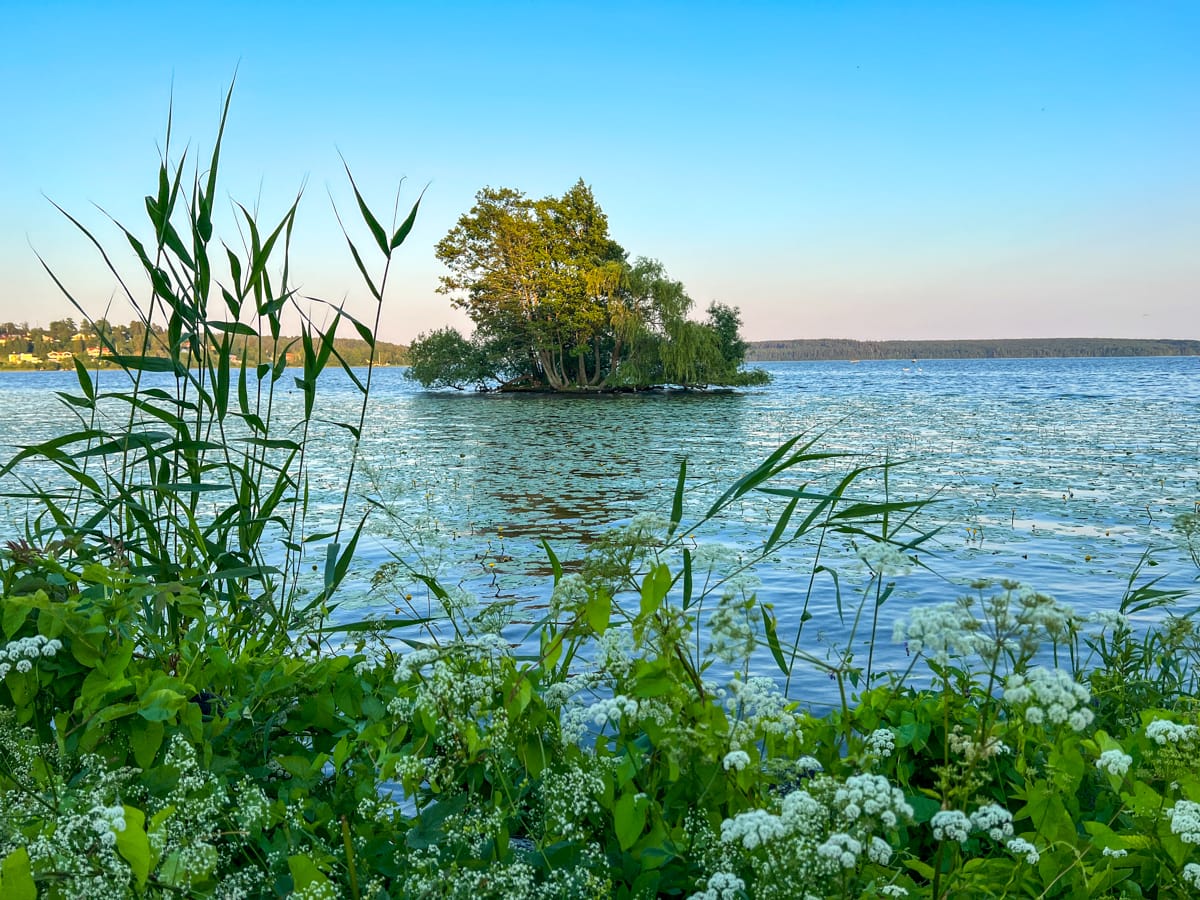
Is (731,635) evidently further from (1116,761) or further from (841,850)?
(1116,761)

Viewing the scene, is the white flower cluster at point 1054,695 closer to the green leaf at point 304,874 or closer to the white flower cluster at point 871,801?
the white flower cluster at point 871,801

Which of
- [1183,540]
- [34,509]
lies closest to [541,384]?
[34,509]

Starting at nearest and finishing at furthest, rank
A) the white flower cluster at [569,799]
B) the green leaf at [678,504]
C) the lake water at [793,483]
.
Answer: the white flower cluster at [569,799] < the green leaf at [678,504] < the lake water at [793,483]

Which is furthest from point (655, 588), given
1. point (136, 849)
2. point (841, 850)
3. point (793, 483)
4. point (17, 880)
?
point (793, 483)

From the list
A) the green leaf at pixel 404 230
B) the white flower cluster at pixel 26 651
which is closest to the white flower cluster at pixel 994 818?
the white flower cluster at pixel 26 651

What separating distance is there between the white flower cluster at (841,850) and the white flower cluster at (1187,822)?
0.56m

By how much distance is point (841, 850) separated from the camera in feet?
4.22

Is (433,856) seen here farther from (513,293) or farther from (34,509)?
(513,293)

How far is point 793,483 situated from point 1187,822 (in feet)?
37.2

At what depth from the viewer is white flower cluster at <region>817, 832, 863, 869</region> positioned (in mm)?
1249

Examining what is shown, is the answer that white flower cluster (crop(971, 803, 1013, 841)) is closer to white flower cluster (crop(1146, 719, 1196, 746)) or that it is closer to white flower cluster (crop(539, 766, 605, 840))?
white flower cluster (crop(1146, 719, 1196, 746))

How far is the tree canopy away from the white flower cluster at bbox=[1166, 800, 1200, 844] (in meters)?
40.3

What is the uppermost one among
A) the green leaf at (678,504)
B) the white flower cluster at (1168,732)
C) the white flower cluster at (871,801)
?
the green leaf at (678,504)

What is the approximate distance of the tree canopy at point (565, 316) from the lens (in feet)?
140
